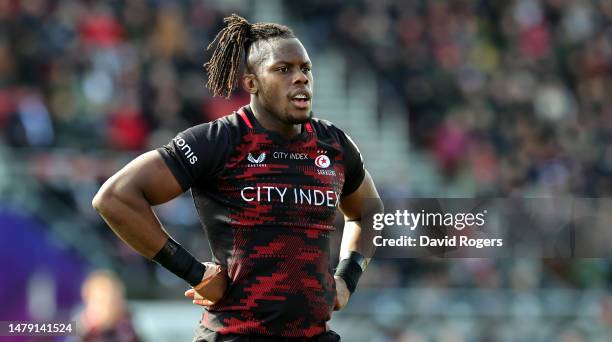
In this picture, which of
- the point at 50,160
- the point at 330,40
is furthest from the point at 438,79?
the point at 50,160

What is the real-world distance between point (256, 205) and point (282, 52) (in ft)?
2.29

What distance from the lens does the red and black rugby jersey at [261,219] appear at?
4.92 metres

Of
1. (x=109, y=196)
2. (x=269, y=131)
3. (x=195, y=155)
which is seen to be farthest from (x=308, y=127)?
(x=109, y=196)

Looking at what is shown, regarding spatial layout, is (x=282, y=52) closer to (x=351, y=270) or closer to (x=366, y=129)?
(x=351, y=270)

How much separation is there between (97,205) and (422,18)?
1246cm

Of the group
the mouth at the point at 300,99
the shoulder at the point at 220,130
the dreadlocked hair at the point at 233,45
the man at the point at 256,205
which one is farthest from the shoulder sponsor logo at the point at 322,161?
the dreadlocked hair at the point at 233,45

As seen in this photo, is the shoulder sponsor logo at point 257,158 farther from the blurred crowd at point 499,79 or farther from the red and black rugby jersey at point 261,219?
the blurred crowd at point 499,79

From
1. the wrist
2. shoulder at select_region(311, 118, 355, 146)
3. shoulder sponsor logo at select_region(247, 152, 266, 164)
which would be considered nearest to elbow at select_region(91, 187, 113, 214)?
shoulder sponsor logo at select_region(247, 152, 266, 164)

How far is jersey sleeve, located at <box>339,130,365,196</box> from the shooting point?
5.39 m

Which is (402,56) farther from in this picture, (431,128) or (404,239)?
(404,239)

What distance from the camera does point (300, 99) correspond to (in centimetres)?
511

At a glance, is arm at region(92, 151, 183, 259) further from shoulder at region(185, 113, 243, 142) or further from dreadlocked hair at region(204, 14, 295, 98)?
dreadlocked hair at region(204, 14, 295, 98)

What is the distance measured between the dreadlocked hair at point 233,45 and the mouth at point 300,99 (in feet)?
0.99

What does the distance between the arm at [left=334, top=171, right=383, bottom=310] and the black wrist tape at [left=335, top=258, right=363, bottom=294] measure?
0.06 metres
